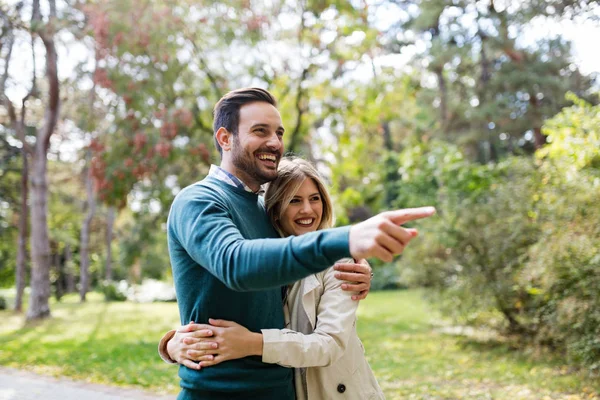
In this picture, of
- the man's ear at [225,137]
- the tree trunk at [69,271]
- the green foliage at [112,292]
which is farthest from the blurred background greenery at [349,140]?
the tree trunk at [69,271]

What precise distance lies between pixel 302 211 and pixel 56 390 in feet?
22.4

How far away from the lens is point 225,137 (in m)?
2.54

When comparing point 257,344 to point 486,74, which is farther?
point 486,74

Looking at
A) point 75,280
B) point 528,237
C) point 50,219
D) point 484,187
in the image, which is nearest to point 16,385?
point 528,237

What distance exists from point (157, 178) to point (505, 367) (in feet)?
27.7

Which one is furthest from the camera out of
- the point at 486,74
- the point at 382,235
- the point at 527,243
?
the point at 486,74

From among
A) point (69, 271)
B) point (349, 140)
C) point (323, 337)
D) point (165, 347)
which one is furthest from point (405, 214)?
point (69, 271)

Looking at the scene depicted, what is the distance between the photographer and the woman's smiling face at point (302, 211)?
111 inches

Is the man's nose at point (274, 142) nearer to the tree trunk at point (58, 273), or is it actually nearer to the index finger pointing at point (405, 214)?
the index finger pointing at point (405, 214)

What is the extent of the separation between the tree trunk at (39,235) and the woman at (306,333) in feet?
48.5

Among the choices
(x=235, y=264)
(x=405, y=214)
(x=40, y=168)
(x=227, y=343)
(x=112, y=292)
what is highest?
(x=40, y=168)

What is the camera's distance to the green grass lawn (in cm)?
772

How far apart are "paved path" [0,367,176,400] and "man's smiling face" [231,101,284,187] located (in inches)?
231

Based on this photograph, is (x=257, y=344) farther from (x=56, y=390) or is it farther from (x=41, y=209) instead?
(x=41, y=209)
